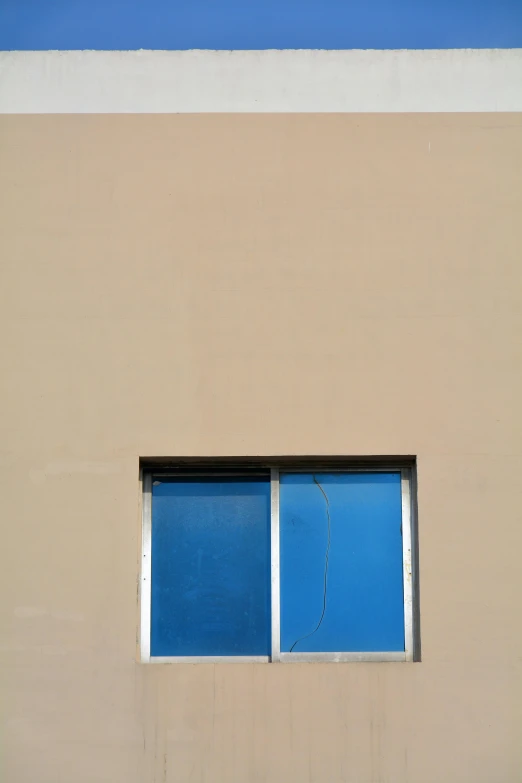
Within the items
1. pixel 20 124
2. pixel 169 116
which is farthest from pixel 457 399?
pixel 20 124

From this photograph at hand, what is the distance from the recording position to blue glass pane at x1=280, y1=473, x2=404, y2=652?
5.18 metres

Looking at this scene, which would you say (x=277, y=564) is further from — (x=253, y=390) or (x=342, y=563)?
(x=253, y=390)

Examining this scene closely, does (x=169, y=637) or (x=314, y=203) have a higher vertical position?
(x=314, y=203)

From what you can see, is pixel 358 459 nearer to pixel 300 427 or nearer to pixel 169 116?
pixel 300 427

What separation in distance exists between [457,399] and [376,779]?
2033 mm

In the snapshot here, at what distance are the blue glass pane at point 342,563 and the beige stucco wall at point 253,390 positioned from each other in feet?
0.80

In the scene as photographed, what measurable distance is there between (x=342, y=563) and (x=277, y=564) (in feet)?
1.18

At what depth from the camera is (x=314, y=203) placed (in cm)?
536

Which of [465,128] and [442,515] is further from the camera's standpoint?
[465,128]

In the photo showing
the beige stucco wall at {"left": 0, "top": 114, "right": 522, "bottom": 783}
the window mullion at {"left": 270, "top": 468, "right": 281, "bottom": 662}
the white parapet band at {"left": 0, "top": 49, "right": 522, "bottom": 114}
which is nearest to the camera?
the beige stucco wall at {"left": 0, "top": 114, "right": 522, "bottom": 783}

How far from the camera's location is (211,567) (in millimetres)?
5258

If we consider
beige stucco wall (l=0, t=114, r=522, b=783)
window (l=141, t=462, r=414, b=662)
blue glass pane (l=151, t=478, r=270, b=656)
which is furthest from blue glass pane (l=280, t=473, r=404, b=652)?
beige stucco wall (l=0, t=114, r=522, b=783)

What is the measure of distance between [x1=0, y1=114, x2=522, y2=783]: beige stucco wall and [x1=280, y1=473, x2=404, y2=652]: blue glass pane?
24 cm

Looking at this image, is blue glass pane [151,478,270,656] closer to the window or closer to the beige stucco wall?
the window
